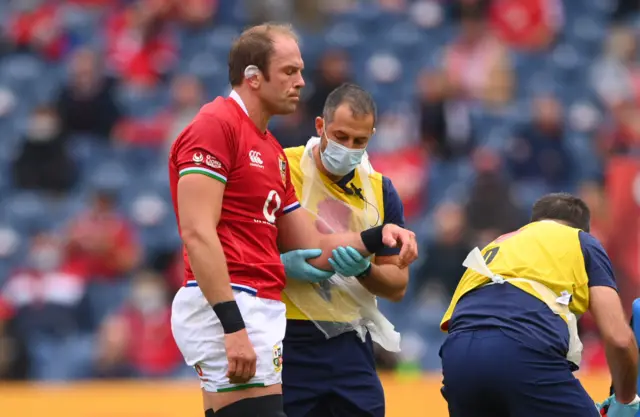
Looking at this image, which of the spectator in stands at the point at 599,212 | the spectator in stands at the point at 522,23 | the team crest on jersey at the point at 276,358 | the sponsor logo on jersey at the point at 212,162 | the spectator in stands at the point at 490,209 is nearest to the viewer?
the sponsor logo on jersey at the point at 212,162

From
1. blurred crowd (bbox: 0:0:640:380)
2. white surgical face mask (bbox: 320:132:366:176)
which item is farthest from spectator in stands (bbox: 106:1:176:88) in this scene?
white surgical face mask (bbox: 320:132:366:176)

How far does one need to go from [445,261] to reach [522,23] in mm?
4396

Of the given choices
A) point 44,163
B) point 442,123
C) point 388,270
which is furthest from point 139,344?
point 388,270

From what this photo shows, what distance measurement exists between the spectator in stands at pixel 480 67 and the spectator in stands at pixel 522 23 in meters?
0.48

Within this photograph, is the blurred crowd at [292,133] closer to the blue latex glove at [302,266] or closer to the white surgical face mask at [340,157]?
the white surgical face mask at [340,157]

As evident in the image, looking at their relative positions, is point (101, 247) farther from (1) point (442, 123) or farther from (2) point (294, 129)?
(1) point (442, 123)

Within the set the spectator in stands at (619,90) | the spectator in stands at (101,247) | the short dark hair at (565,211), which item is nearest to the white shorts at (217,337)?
the short dark hair at (565,211)

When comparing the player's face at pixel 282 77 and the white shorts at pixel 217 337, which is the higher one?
the player's face at pixel 282 77

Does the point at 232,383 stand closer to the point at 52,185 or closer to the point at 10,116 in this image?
the point at 52,185

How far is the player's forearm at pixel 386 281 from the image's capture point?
18.0ft

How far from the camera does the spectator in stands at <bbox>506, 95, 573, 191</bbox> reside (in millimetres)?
12398

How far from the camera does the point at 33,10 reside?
14.0 m

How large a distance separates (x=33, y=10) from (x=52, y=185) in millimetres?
2662

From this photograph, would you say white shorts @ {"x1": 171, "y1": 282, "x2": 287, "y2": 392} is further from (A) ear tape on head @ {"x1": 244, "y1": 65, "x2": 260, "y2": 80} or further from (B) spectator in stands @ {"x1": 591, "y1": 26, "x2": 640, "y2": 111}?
(B) spectator in stands @ {"x1": 591, "y1": 26, "x2": 640, "y2": 111}
